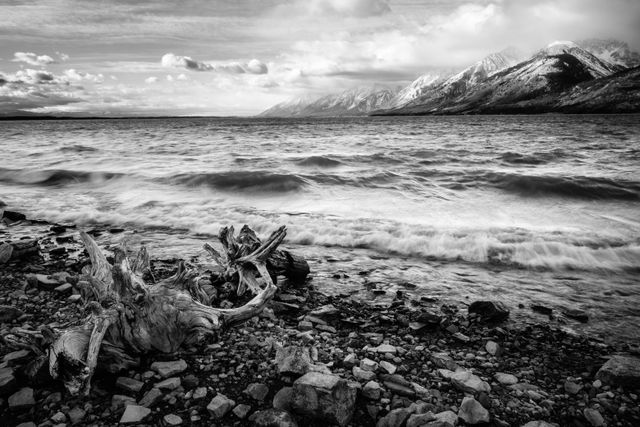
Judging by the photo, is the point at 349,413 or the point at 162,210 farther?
the point at 162,210

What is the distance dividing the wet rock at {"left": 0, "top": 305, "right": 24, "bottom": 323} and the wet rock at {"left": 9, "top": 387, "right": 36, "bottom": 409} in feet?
6.63

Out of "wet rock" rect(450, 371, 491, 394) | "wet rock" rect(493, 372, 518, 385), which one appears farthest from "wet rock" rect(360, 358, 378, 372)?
"wet rock" rect(493, 372, 518, 385)

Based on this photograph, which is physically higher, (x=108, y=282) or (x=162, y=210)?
(x=108, y=282)

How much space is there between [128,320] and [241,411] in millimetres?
1557

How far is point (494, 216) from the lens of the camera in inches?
468

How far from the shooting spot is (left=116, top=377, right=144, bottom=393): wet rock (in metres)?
3.75

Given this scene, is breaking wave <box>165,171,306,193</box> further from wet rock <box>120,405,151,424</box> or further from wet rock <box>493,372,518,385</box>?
wet rock <box>120,405,151,424</box>

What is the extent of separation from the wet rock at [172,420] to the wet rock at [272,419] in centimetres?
61

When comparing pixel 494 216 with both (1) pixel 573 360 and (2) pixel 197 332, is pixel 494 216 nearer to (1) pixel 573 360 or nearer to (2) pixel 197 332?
(1) pixel 573 360

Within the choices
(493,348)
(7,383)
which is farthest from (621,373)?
(7,383)

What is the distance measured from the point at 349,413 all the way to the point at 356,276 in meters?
3.69

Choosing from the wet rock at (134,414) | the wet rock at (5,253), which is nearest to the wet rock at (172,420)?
the wet rock at (134,414)

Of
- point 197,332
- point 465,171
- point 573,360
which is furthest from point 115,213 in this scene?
point 465,171

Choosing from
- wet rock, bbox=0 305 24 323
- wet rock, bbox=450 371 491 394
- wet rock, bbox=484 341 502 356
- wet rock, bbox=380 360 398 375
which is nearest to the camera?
wet rock, bbox=450 371 491 394
